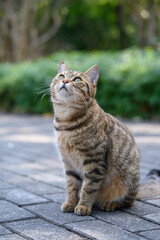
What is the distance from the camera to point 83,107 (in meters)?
3.46

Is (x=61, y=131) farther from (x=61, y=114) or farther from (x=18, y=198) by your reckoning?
(x=18, y=198)

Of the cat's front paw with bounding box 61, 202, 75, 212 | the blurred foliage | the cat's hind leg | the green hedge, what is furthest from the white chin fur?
the blurred foliage

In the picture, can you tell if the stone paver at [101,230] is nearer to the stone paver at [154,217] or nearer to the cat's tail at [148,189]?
the stone paver at [154,217]

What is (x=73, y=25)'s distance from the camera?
98.2ft

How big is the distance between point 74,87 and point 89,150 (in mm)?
539

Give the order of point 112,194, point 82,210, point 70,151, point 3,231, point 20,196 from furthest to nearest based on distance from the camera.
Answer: point 20,196 → point 112,194 → point 70,151 → point 82,210 → point 3,231

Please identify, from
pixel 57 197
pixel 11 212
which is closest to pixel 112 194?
pixel 57 197

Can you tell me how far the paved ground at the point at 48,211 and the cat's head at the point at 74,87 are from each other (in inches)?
37.6

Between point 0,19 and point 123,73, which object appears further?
point 0,19

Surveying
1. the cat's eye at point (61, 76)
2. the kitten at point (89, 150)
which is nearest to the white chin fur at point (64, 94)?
A: the kitten at point (89, 150)

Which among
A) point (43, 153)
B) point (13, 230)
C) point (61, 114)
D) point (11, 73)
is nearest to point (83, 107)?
point (61, 114)

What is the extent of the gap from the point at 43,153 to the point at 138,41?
2022 centimetres

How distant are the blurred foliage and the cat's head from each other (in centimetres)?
1816

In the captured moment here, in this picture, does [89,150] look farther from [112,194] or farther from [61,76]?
[61,76]
